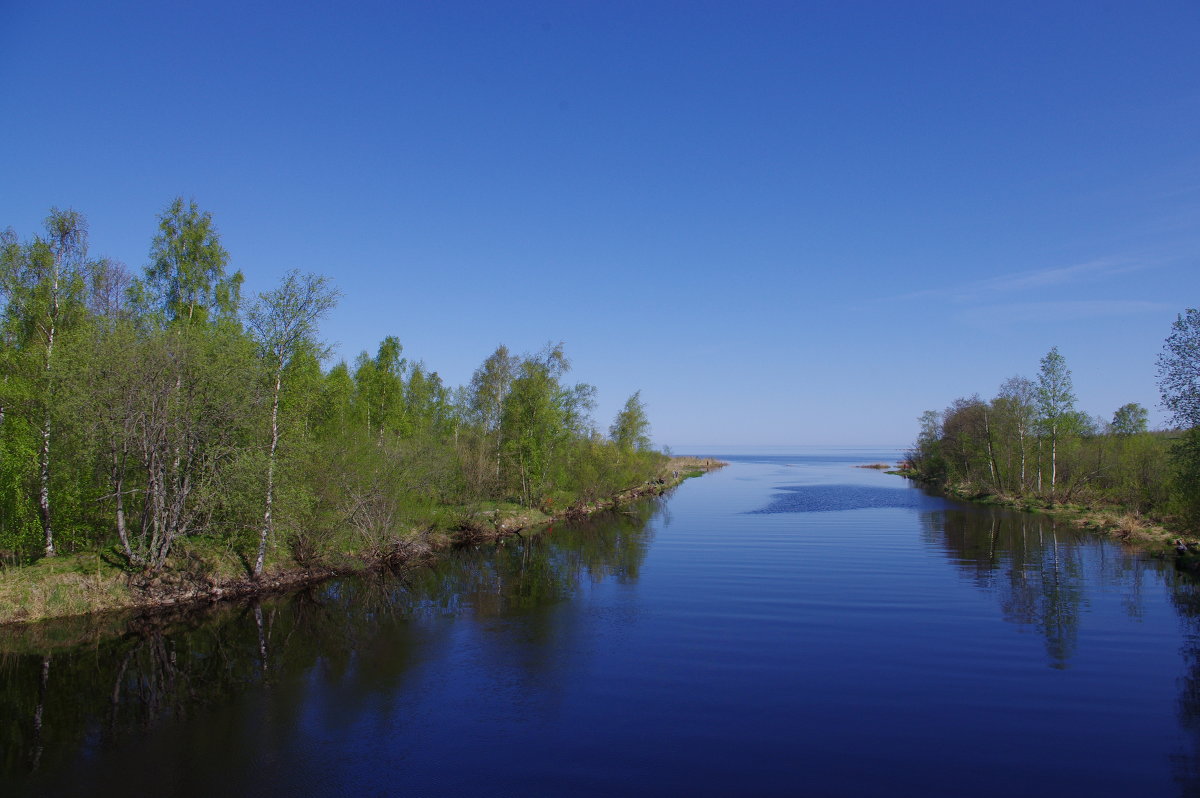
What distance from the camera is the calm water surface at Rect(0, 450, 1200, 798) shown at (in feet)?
40.1

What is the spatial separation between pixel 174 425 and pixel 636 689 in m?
19.0

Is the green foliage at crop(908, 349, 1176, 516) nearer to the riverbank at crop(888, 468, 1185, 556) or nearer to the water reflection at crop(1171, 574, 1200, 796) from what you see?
the riverbank at crop(888, 468, 1185, 556)

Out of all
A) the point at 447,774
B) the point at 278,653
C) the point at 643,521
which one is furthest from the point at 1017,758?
the point at 643,521

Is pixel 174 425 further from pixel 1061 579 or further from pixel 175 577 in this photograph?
pixel 1061 579

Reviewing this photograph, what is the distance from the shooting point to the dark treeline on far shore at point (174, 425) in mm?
23469

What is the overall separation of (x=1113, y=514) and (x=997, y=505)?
1663 centimetres

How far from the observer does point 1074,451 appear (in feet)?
197

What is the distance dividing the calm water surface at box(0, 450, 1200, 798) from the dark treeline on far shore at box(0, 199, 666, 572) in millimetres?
4117

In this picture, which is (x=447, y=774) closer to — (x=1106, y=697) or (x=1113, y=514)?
(x=1106, y=697)

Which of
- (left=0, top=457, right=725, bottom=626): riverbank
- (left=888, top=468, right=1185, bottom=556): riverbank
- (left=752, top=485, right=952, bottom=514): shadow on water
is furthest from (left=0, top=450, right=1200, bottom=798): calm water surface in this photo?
(left=752, top=485, right=952, bottom=514): shadow on water

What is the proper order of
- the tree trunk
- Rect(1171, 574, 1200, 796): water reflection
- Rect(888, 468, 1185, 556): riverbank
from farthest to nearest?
Rect(888, 468, 1185, 556): riverbank < the tree trunk < Rect(1171, 574, 1200, 796): water reflection

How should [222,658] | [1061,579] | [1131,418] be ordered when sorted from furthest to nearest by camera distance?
[1131,418] → [1061,579] → [222,658]

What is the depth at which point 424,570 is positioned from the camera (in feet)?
111

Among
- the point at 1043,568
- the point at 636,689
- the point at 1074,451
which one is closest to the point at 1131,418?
the point at 1074,451
